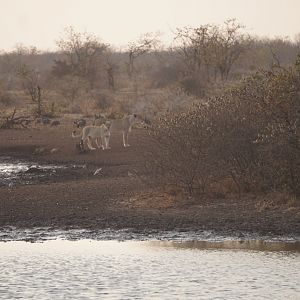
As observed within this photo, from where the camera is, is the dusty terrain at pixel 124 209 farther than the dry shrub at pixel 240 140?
No

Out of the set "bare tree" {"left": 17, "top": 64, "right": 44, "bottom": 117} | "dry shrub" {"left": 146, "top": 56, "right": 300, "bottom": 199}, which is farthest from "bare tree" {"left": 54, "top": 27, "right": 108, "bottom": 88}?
"dry shrub" {"left": 146, "top": 56, "right": 300, "bottom": 199}

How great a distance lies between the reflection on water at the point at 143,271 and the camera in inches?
448

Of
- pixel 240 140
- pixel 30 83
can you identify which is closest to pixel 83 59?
pixel 30 83

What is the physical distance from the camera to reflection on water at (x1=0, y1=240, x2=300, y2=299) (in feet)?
37.3

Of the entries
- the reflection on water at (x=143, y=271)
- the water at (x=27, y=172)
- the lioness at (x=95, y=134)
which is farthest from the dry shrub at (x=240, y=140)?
the lioness at (x=95, y=134)

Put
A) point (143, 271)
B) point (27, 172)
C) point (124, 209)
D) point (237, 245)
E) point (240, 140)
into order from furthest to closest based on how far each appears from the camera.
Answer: point (27, 172) → point (240, 140) → point (124, 209) → point (237, 245) → point (143, 271)

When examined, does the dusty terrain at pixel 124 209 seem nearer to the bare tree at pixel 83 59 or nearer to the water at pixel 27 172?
the water at pixel 27 172

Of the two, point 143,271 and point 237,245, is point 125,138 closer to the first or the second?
point 237,245

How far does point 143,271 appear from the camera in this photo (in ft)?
42.2

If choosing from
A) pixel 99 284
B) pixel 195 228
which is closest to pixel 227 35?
pixel 195 228

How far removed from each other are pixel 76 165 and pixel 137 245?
13590 mm

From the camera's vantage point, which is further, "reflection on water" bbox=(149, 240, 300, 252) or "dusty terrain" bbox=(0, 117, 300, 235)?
"dusty terrain" bbox=(0, 117, 300, 235)

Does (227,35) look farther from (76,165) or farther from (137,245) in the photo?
(137,245)

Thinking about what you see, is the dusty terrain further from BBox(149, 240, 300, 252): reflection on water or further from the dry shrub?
BBox(149, 240, 300, 252): reflection on water
